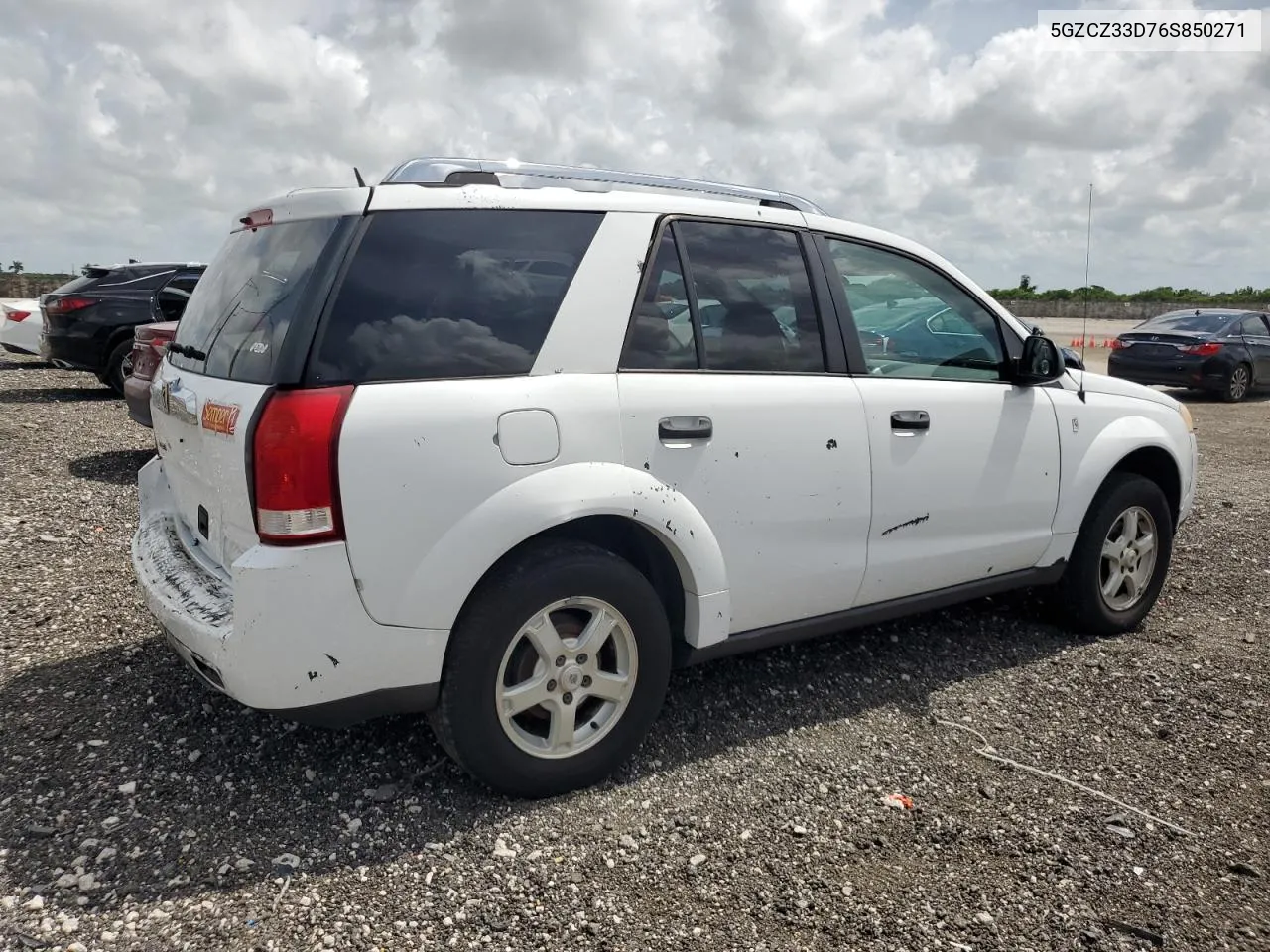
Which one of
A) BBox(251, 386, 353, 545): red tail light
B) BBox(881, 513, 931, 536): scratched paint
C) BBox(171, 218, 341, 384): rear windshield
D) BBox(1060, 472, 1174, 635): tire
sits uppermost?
BBox(171, 218, 341, 384): rear windshield

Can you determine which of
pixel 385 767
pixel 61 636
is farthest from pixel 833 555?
pixel 61 636

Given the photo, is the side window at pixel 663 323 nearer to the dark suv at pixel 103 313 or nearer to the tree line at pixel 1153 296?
the dark suv at pixel 103 313

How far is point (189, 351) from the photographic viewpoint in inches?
136

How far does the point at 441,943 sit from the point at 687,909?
646 mm

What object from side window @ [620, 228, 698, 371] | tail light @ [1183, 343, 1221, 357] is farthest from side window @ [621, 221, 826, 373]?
tail light @ [1183, 343, 1221, 357]

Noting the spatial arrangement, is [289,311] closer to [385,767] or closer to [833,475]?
[385,767]

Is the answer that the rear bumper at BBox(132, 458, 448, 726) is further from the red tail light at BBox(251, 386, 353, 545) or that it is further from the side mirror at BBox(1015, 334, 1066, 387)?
the side mirror at BBox(1015, 334, 1066, 387)

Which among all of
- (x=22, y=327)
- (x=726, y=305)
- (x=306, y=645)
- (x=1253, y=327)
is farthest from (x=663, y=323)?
(x=1253, y=327)

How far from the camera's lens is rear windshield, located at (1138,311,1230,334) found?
52.5 feet

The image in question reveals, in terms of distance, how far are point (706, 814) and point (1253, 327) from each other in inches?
662

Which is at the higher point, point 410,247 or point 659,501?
point 410,247

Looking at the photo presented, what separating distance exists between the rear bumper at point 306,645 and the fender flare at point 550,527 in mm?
126

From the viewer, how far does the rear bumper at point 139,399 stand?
7.10 meters

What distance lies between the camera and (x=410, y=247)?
2.92 meters
